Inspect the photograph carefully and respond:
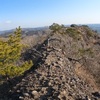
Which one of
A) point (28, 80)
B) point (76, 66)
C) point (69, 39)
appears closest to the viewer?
point (28, 80)

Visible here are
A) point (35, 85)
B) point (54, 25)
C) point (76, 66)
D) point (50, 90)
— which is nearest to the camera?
point (50, 90)

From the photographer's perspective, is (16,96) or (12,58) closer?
(16,96)

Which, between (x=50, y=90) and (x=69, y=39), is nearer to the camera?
(x=50, y=90)

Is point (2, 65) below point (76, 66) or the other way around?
the other way around

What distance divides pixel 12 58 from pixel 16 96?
348 inches

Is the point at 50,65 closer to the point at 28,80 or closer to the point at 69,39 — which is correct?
the point at 28,80

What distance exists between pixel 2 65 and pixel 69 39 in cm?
2865

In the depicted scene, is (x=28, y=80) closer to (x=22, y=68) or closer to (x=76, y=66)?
(x=22, y=68)

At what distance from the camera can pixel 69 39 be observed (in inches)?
2137

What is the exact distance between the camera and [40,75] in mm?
24109

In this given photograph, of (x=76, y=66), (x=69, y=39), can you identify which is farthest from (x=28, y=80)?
(x=69, y=39)

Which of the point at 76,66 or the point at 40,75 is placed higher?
the point at 40,75

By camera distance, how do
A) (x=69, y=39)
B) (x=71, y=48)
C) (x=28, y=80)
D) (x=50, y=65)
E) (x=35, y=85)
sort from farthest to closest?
(x=69, y=39)
(x=71, y=48)
(x=50, y=65)
(x=28, y=80)
(x=35, y=85)

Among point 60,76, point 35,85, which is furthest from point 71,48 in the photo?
point 35,85
